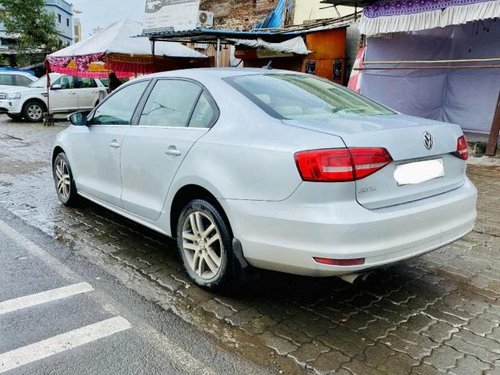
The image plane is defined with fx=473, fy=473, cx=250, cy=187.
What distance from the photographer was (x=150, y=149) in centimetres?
384

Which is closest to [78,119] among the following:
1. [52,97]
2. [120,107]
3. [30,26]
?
[120,107]

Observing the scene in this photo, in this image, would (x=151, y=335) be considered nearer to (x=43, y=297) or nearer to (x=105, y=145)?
(x=43, y=297)

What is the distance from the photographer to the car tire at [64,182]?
17.8ft

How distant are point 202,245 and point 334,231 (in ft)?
3.82

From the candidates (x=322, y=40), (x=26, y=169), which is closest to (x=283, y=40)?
(x=322, y=40)

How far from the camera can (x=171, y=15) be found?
11.7m

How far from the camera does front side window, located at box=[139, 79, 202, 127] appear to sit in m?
3.71

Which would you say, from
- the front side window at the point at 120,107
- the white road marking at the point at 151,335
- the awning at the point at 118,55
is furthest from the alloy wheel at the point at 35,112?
the white road marking at the point at 151,335

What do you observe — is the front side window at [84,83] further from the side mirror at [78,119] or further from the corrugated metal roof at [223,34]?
the side mirror at [78,119]

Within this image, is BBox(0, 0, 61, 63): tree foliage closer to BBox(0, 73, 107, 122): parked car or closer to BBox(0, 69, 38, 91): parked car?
BBox(0, 69, 38, 91): parked car

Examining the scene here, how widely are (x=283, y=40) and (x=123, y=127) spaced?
949 centimetres

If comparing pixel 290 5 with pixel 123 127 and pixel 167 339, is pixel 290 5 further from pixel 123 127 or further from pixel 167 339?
pixel 167 339

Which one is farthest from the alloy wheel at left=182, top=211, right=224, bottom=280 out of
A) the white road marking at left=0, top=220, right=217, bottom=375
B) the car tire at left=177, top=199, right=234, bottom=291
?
the white road marking at left=0, top=220, right=217, bottom=375

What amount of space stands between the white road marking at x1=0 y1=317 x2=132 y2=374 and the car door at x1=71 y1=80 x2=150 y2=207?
1537 mm
